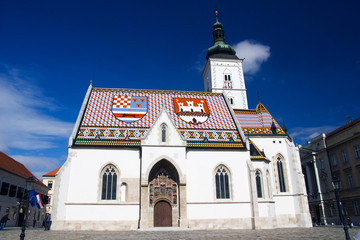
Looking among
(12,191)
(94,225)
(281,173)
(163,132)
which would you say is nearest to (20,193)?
(12,191)

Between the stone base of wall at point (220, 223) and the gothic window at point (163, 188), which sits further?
the gothic window at point (163, 188)

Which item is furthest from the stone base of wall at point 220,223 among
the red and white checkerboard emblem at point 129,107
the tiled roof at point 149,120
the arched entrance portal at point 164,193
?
the red and white checkerboard emblem at point 129,107

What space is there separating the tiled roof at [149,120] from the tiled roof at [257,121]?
8.90ft

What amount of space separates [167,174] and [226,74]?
76.9ft

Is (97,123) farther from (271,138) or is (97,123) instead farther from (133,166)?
(271,138)

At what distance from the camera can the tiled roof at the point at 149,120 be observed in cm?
2438

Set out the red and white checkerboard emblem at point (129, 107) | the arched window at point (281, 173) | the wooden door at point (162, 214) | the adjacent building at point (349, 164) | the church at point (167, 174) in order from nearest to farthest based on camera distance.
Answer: the church at point (167, 174) < the wooden door at point (162, 214) < the red and white checkerboard emblem at point (129, 107) < the arched window at point (281, 173) < the adjacent building at point (349, 164)

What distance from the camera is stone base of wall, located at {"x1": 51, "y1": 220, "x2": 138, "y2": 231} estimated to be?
2117 centimetres

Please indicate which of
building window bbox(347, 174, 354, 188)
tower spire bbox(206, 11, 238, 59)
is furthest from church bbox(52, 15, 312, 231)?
tower spire bbox(206, 11, 238, 59)

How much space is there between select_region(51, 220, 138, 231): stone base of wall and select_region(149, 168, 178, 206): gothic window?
2475 mm

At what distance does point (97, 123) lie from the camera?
995 inches

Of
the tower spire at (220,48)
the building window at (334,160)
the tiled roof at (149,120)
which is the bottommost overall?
the building window at (334,160)

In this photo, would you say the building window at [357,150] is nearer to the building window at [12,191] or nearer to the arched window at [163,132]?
the arched window at [163,132]

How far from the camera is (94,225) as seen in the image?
21.5 metres
